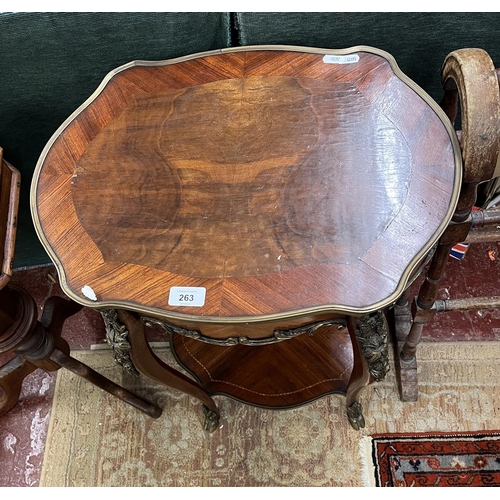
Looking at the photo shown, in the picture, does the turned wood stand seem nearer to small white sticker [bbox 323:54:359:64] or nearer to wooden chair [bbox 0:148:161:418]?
small white sticker [bbox 323:54:359:64]

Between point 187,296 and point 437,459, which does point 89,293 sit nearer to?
point 187,296

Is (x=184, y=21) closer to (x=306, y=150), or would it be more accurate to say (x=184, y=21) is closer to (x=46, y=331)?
(x=306, y=150)

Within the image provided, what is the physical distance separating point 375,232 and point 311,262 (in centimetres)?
8

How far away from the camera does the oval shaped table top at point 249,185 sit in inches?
24.0

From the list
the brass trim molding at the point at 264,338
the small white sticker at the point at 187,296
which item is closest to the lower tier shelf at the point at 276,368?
the brass trim molding at the point at 264,338

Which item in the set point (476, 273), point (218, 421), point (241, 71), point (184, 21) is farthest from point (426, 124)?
point (218, 421)

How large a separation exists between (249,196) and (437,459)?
25.7 inches

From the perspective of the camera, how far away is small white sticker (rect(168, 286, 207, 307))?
60 centimetres

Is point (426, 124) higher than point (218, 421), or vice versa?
point (426, 124)

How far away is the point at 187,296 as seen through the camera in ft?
2.00

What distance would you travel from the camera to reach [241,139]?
→ 0.73 m

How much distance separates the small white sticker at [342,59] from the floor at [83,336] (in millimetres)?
565

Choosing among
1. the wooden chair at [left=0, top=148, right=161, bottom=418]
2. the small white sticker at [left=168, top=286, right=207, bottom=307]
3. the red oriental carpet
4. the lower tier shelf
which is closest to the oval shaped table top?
the small white sticker at [left=168, top=286, right=207, bottom=307]
